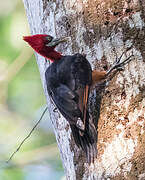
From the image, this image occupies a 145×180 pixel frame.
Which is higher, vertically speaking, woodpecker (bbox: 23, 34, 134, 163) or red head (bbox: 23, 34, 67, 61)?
red head (bbox: 23, 34, 67, 61)

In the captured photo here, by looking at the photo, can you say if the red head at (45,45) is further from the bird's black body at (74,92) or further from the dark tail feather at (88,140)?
the dark tail feather at (88,140)

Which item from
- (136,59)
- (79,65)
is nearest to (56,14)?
(79,65)

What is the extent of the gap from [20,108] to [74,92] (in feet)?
10.7

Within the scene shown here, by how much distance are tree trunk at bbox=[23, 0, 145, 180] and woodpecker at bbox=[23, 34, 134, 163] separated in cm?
6

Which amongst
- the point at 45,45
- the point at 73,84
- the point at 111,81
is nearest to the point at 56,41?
the point at 45,45

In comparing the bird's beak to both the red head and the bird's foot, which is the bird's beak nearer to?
the red head

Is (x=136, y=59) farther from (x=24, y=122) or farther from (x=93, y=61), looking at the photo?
(x=24, y=122)

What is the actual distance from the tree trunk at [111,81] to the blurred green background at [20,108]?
2.05 meters

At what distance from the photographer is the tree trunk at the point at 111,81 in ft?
8.23

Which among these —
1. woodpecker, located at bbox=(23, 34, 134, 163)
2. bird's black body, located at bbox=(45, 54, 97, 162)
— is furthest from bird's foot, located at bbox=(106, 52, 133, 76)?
bird's black body, located at bbox=(45, 54, 97, 162)

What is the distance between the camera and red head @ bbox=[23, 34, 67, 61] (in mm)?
3215

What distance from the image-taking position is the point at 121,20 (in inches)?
112

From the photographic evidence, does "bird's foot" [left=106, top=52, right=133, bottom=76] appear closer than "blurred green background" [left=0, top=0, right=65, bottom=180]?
Yes

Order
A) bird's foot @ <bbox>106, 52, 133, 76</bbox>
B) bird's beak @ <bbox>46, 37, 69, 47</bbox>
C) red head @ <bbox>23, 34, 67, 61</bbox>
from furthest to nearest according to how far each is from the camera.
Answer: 1. red head @ <bbox>23, 34, 67, 61</bbox>
2. bird's beak @ <bbox>46, 37, 69, 47</bbox>
3. bird's foot @ <bbox>106, 52, 133, 76</bbox>
